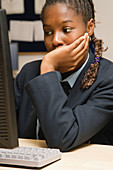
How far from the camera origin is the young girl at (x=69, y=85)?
93 cm

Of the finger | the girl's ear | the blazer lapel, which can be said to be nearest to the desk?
the blazer lapel

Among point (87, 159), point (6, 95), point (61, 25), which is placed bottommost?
point (87, 159)

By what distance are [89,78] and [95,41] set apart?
0.22 metres

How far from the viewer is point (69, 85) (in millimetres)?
1180

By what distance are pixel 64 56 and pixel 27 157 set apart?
45cm

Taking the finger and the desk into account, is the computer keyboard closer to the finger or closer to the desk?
the desk

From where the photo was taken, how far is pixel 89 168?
0.71m

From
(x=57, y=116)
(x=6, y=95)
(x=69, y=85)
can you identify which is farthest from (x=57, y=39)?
(x=6, y=95)

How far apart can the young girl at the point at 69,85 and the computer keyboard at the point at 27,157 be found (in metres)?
0.15

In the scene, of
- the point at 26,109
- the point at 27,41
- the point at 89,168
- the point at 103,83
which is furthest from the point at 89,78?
the point at 27,41

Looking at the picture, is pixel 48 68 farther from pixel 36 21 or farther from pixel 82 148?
pixel 36 21

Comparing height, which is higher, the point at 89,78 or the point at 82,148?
the point at 89,78

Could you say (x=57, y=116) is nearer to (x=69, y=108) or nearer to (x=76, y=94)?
(x=69, y=108)

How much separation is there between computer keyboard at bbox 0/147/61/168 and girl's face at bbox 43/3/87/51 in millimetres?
494
